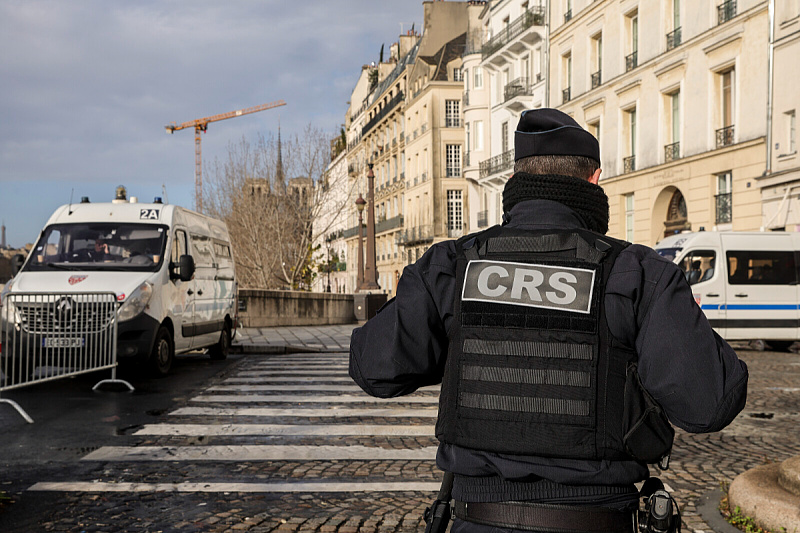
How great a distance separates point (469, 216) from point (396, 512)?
4876 cm

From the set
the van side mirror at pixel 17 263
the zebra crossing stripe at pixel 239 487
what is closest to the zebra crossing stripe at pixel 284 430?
the zebra crossing stripe at pixel 239 487

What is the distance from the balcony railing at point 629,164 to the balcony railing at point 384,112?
3650cm

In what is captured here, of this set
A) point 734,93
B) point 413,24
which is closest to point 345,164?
point 413,24

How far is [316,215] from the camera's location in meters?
36.5

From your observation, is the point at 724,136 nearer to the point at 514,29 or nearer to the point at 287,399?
the point at 514,29

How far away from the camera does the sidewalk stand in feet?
56.7

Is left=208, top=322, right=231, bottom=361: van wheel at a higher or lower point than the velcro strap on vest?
lower

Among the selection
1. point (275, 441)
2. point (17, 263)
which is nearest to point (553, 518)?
point (275, 441)

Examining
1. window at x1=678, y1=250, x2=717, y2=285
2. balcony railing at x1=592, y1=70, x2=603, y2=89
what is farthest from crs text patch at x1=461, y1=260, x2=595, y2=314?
balcony railing at x1=592, y1=70, x2=603, y2=89

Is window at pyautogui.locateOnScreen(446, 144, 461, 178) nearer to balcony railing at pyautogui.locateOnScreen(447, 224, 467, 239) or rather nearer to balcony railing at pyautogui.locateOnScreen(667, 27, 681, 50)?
balcony railing at pyautogui.locateOnScreen(447, 224, 467, 239)

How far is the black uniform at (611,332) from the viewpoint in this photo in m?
2.09

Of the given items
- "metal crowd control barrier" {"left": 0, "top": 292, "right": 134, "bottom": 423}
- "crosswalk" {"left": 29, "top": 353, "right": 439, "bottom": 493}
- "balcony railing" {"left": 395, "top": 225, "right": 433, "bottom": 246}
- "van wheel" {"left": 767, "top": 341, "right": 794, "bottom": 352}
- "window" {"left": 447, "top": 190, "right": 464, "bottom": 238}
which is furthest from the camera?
"balcony railing" {"left": 395, "top": 225, "right": 433, "bottom": 246}

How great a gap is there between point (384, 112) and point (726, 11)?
48.4 m

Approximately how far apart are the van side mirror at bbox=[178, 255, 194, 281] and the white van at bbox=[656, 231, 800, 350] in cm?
1027
